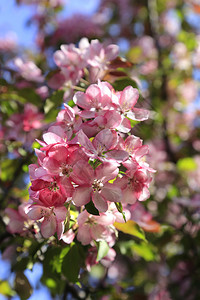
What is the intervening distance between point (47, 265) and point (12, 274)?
8.4 inches

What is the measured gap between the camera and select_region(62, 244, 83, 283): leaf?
104cm

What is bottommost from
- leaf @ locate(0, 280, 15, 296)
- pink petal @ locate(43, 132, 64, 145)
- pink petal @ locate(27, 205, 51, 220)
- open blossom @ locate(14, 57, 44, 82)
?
leaf @ locate(0, 280, 15, 296)

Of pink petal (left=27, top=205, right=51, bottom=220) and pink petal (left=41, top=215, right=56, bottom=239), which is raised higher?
pink petal (left=27, top=205, right=51, bottom=220)

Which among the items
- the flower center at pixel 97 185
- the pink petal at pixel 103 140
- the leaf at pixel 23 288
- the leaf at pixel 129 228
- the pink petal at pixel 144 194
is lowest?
the leaf at pixel 23 288

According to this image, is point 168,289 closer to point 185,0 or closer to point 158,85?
point 158,85

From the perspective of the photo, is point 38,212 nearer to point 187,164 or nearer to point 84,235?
point 84,235

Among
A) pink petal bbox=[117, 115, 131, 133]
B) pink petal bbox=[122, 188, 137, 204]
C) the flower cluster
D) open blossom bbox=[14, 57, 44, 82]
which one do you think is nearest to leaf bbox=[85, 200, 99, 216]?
the flower cluster

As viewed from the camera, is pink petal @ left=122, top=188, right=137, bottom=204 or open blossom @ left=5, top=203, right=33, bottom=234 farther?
open blossom @ left=5, top=203, right=33, bottom=234

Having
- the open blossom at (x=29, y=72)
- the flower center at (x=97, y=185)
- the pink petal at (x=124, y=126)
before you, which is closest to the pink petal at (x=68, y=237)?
the flower center at (x=97, y=185)

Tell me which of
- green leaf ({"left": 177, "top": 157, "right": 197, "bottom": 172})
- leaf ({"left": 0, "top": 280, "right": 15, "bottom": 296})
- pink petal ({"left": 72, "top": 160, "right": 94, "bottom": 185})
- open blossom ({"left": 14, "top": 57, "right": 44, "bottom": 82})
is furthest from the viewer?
green leaf ({"left": 177, "top": 157, "right": 197, "bottom": 172})

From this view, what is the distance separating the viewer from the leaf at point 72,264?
104 cm

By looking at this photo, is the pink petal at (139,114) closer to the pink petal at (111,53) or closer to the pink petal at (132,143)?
the pink petal at (132,143)

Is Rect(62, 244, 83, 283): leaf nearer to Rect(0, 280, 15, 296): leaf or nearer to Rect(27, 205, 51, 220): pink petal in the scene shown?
Rect(27, 205, 51, 220): pink petal

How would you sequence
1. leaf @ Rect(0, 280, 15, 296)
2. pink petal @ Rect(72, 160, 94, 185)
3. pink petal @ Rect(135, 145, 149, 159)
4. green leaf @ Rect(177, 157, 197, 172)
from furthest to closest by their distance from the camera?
1. green leaf @ Rect(177, 157, 197, 172)
2. leaf @ Rect(0, 280, 15, 296)
3. pink petal @ Rect(135, 145, 149, 159)
4. pink petal @ Rect(72, 160, 94, 185)
